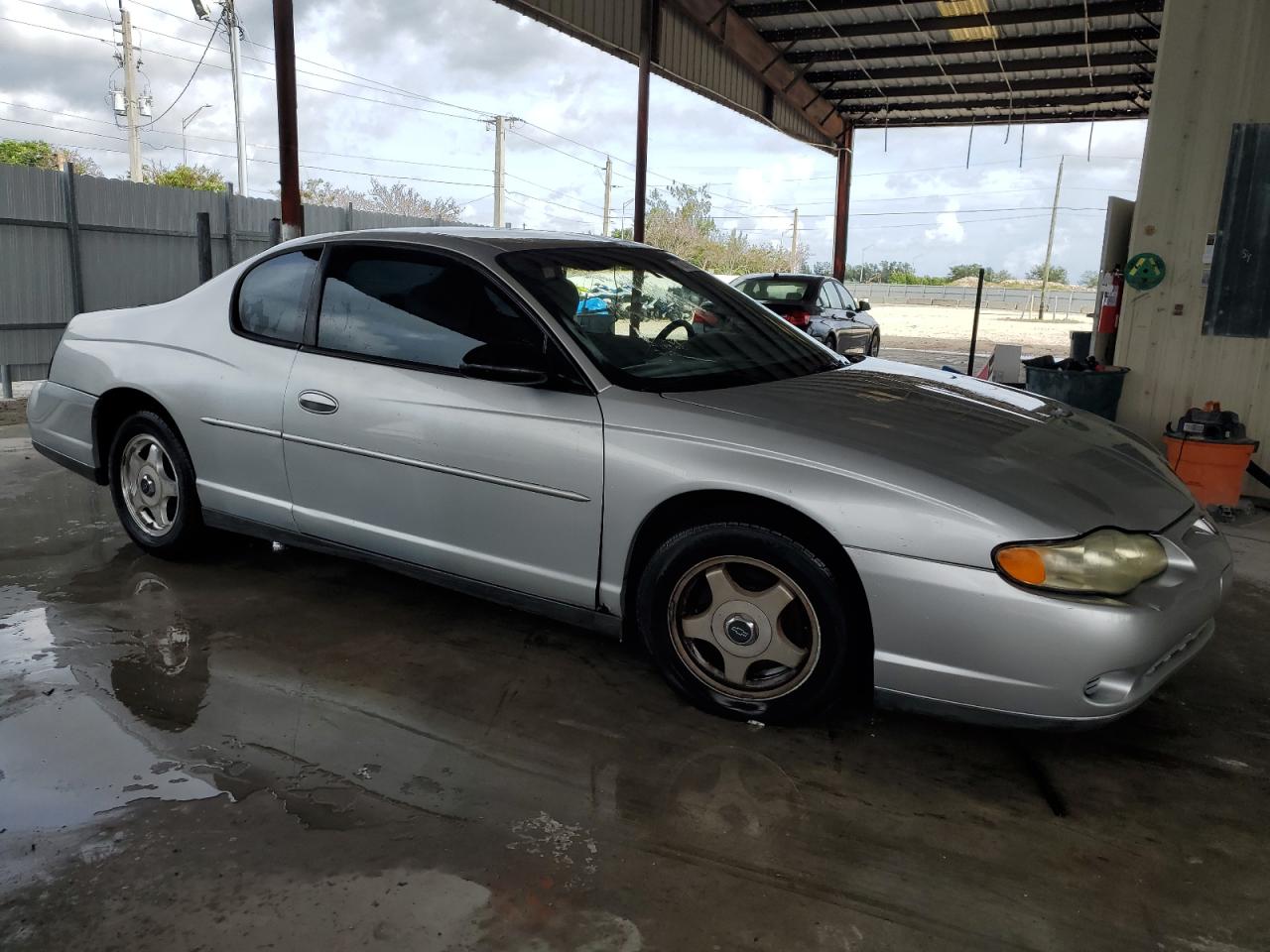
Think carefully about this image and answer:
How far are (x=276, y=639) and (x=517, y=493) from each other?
1.20 meters

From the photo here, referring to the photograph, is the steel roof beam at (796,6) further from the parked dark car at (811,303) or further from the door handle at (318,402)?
the door handle at (318,402)

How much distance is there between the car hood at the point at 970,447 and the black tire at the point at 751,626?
11.1 inches

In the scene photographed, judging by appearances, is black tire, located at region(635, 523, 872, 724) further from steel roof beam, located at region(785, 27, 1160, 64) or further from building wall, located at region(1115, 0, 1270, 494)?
steel roof beam, located at region(785, 27, 1160, 64)

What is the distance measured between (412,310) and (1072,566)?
2.28 metres

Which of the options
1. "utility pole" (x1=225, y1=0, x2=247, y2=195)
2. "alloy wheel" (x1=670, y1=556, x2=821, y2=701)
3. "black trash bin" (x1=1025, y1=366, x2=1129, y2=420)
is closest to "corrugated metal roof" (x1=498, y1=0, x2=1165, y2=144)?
"black trash bin" (x1=1025, y1=366, x2=1129, y2=420)

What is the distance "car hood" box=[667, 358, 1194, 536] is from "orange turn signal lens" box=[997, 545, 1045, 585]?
0.07 m

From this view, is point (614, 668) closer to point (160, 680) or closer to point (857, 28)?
point (160, 680)

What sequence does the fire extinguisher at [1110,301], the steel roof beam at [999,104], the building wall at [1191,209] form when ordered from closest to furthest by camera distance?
the building wall at [1191,209] < the fire extinguisher at [1110,301] < the steel roof beam at [999,104]

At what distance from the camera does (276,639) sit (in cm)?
357

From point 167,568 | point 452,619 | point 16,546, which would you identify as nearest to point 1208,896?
point 452,619

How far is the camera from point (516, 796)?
8.40 feet

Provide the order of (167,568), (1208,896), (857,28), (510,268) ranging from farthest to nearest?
(857,28) → (167,568) → (510,268) → (1208,896)

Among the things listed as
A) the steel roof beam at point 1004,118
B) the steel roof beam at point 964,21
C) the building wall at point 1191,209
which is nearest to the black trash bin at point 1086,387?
the building wall at point 1191,209

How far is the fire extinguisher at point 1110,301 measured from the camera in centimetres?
672
